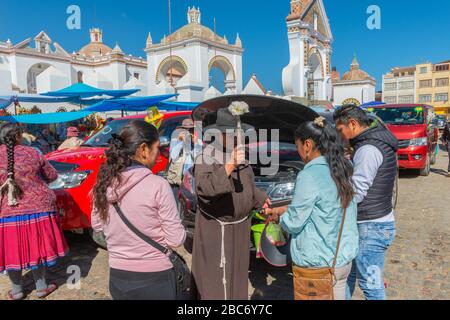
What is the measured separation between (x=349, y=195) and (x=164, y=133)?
4.77 meters

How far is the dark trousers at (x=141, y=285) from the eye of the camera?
2.04m

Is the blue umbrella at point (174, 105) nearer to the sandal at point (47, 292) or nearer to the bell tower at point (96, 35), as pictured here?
the sandal at point (47, 292)

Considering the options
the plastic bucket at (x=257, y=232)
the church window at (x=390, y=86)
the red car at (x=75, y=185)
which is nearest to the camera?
the plastic bucket at (x=257, y=232)

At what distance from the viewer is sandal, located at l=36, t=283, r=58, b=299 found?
367 cm

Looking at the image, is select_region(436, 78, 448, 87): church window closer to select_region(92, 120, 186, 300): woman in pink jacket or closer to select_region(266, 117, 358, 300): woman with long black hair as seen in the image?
select_region(266, 117, 358, 300): woman with long black hair

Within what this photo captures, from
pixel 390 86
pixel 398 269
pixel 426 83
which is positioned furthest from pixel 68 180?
pixel 390 86

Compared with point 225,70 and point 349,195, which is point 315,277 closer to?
point 349,195

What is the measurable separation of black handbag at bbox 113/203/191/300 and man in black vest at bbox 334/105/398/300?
135 cm

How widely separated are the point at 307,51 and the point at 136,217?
→ 28060mm

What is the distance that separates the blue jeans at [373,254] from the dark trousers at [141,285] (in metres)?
1.49

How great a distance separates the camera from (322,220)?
85.0 inches

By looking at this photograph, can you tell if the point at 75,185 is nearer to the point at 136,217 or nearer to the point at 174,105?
the point at 136,217

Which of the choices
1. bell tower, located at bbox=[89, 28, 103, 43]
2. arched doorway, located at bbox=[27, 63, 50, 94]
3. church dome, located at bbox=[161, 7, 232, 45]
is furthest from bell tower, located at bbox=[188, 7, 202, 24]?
bell tower, located at bbox=[89, 28, 103, 43]

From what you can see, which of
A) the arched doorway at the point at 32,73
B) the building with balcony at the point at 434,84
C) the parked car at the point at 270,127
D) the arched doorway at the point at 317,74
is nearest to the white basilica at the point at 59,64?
the arched doorway at the point at 32,73
